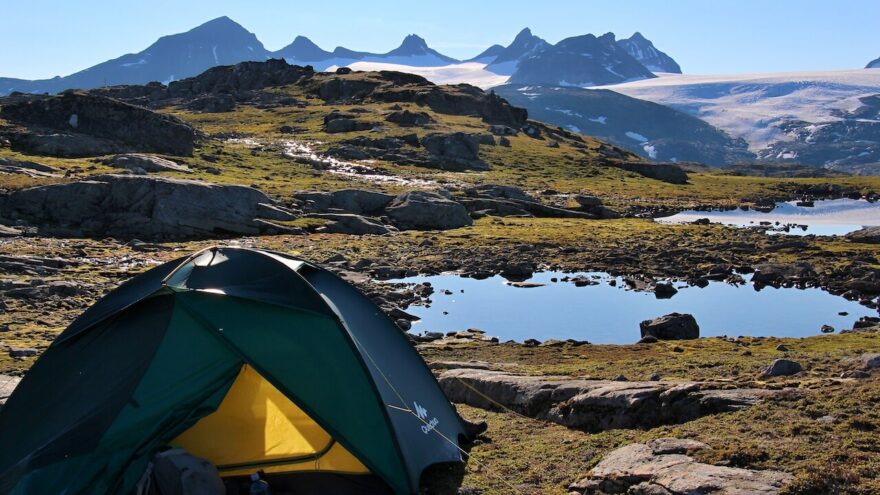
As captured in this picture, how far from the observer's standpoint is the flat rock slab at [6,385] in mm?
14594

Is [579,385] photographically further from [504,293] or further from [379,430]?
[504,293]

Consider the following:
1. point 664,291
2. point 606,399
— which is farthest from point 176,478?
point 664,291

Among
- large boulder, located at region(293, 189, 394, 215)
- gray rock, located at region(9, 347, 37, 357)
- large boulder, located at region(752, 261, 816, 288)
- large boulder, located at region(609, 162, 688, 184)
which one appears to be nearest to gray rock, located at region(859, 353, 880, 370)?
gray rock, located at region(9, 347, 37, 357)

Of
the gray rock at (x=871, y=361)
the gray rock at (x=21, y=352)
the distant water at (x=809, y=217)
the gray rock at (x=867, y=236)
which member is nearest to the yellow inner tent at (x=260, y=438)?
the gray rock at (x=871, y=361)

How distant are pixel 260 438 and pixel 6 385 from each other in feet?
21.3

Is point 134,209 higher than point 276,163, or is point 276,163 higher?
point 276,163

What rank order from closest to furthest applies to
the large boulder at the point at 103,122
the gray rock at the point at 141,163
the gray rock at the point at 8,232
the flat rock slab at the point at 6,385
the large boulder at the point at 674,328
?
1. the flat rock slab at the point at 6,385
2. the large boulder at the point at 674,328
3. the gray rock at the point at 8,232
4. the gray rock at the point at 141,163
5. the large boulder at the point at 103,122

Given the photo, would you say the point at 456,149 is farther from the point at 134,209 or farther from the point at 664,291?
the point at 664,291

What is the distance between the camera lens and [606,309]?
121ft

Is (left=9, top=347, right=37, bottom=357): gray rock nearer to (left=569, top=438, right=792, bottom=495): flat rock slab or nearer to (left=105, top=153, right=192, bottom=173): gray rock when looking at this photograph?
(left=569, top=438, right=792, bottom=495): flat rock slab

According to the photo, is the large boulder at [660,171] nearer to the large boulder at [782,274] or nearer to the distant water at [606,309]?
the large boulder at [782,274]

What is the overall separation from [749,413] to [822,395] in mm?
1427

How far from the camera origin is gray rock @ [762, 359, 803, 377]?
15.6 metres

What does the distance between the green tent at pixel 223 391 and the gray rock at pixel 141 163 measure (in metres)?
53.0
